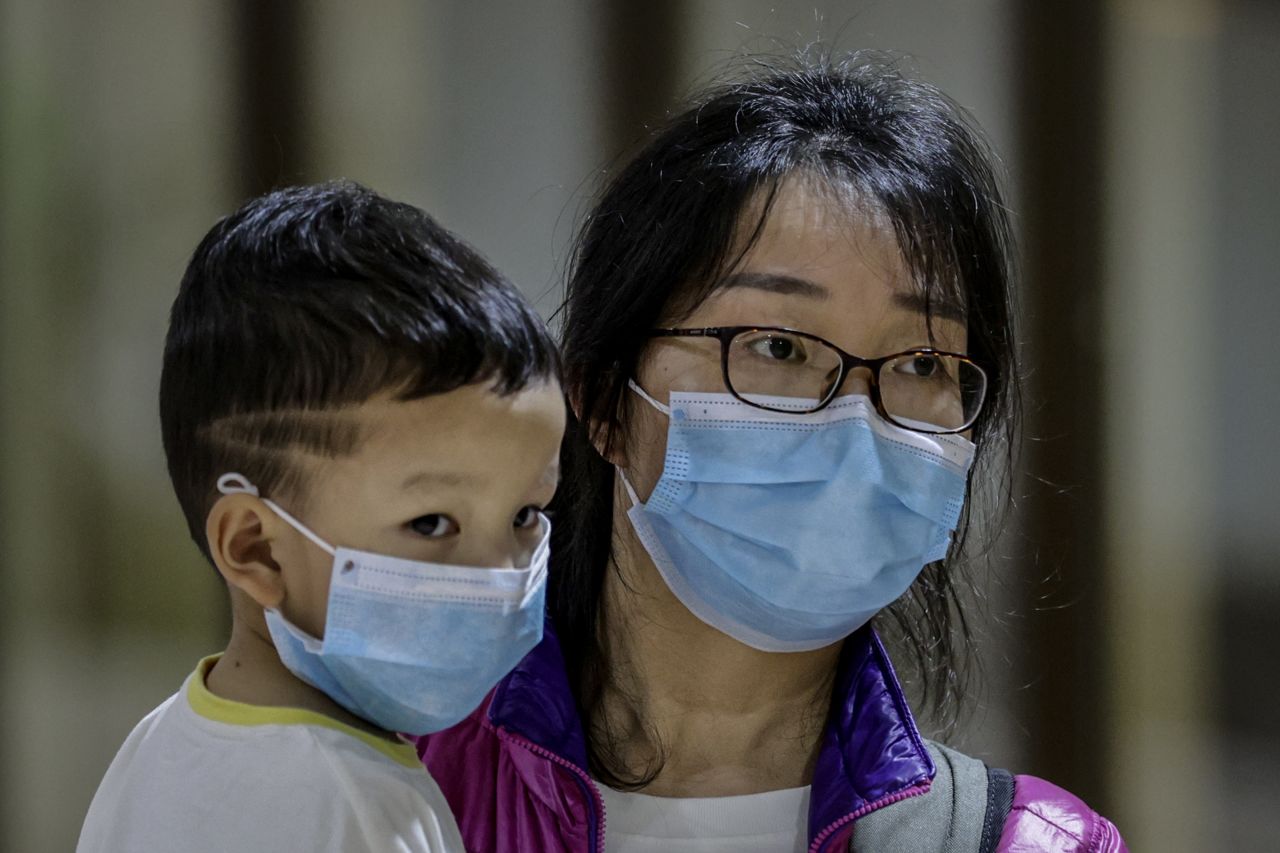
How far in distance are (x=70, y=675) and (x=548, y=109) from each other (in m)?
1.80

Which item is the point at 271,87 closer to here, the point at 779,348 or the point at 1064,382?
the point at 1064,382

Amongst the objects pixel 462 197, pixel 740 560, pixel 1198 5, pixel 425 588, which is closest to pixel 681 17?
pixel 462 197

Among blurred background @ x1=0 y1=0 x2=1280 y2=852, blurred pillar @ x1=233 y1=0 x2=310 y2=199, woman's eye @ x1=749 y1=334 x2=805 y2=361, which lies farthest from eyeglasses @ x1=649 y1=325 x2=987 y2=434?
blurred pillar @ x1=233 y1=0 x2=310 y2=199

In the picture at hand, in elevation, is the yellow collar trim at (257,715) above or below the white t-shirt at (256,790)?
above

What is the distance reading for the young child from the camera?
1.23m

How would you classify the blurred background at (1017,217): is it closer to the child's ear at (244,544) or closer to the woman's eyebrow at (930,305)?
the woman's eyebrow at (930,305)

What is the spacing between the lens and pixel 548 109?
331cm

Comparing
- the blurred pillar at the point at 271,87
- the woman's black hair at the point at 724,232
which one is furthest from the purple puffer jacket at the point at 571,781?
the blurred pillar at the point at 271,87

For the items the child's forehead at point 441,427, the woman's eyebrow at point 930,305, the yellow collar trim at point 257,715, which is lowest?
the yellow collar trim at point 257,715

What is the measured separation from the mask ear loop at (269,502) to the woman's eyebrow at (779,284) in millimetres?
619

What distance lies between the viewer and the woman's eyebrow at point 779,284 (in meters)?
1.64

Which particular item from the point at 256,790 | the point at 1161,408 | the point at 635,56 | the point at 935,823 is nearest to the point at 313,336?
the point at 256,790

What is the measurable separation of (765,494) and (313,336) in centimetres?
63

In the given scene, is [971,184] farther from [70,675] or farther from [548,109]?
[70,675]
